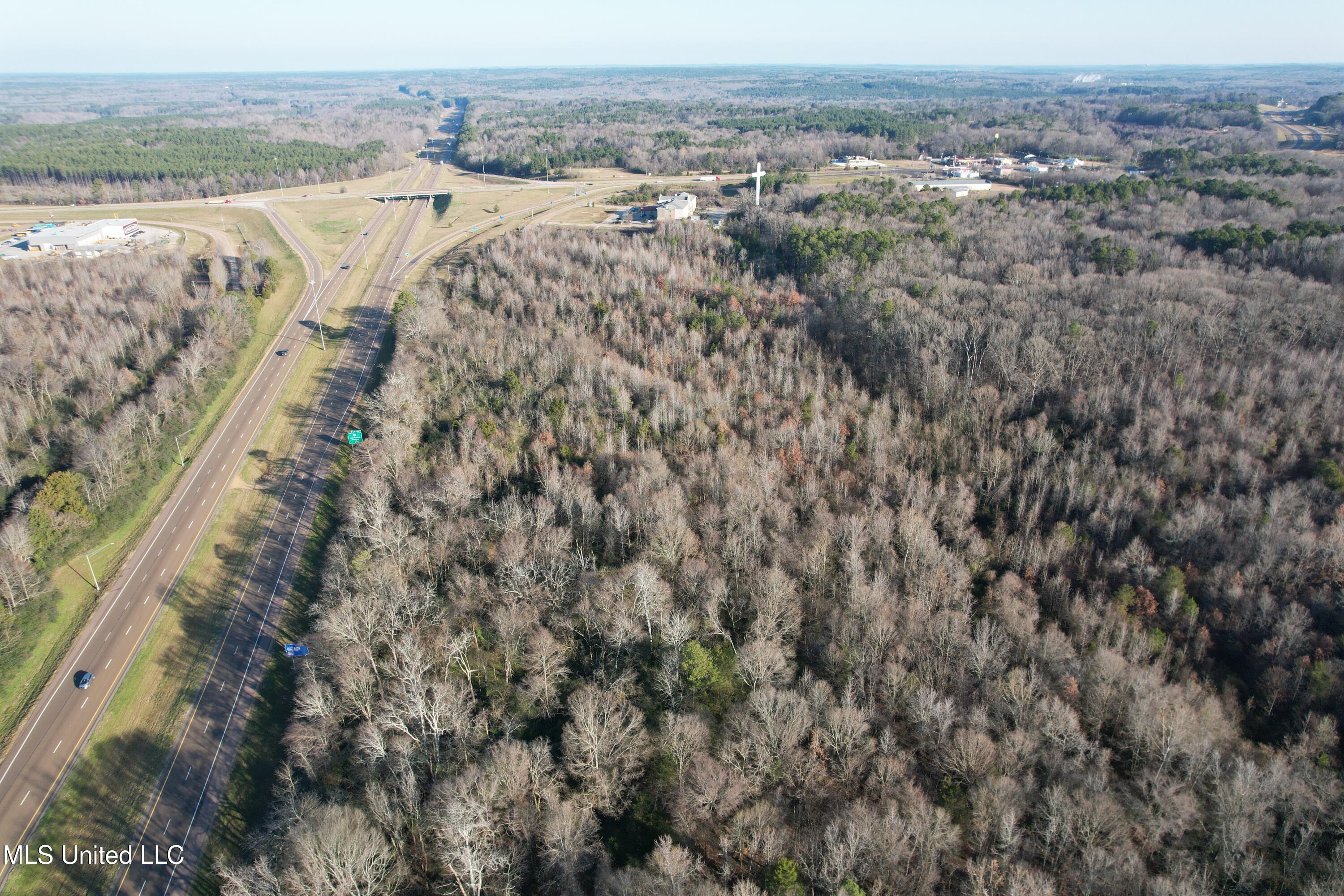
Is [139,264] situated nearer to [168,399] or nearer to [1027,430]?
[168,399]

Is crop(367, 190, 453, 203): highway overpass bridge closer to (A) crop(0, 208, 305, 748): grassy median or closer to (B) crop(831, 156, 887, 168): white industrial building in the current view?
(A) crop(0, 208, 305, 748): grassy median

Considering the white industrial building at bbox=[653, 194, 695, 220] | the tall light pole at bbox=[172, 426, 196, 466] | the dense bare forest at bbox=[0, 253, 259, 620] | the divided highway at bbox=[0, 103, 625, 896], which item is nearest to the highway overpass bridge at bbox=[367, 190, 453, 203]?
the white industrial building at bbox=[653, 194, 695, 220]

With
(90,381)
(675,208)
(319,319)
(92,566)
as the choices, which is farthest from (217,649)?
(675,208)

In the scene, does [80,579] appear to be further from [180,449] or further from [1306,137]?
[1306,137]

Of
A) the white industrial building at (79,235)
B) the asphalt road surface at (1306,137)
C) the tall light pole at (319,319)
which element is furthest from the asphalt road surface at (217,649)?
the asphalt road surface at (1306,137)

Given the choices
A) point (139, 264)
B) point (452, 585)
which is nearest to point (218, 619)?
point (452, 585)
